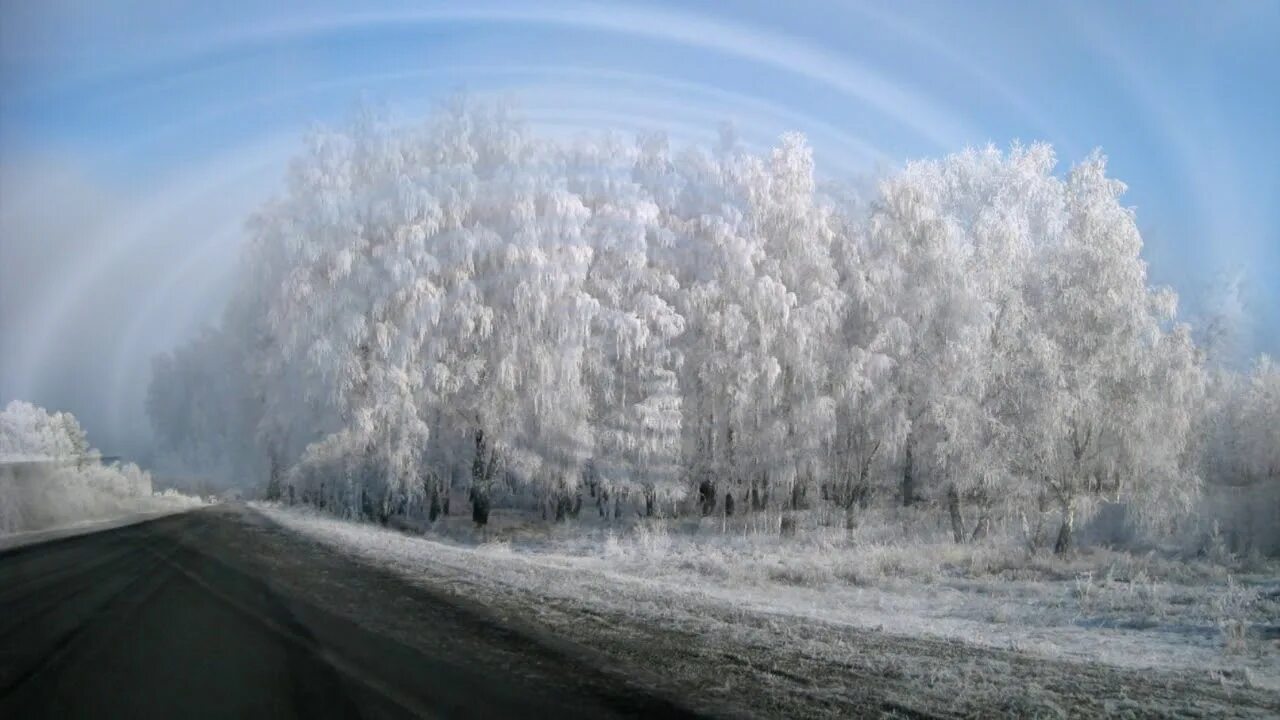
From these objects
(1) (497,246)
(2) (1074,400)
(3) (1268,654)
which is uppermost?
(1) (497,246)

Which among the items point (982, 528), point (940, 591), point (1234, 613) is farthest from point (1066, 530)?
point (1234, 613)

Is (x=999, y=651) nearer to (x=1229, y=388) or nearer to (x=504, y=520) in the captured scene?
(x=504, y=520)

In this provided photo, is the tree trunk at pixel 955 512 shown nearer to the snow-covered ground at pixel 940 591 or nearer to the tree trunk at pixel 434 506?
the snow-covered ground at pixel 940 591

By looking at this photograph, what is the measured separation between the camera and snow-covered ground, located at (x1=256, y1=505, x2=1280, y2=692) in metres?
8.54

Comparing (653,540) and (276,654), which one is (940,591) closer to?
(653,540)

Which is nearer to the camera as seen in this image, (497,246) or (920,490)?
(497,246)

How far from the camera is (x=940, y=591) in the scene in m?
12.8

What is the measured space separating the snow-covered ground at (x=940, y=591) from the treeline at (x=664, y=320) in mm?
3415

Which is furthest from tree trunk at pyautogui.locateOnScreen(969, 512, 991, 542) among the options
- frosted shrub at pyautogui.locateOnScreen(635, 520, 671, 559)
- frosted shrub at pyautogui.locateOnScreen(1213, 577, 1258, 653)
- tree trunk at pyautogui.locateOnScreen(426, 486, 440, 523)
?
tree trunk at pyautogui.locateOnScreen(426, 486, 440, 523)

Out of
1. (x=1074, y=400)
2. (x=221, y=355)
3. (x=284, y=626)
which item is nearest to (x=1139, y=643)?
(x=284, y=626)

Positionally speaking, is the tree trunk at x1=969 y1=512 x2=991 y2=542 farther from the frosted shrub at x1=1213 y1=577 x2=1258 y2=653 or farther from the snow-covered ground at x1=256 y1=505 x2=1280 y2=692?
the frosted shrub at x1=1213 y1=577 x2=1258 y2=653

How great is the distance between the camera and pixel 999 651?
25.6ft

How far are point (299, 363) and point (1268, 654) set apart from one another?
20831mm

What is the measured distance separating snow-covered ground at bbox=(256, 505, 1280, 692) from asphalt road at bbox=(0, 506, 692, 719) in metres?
1.89
